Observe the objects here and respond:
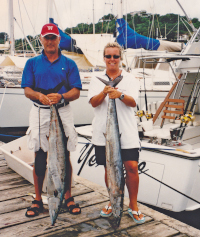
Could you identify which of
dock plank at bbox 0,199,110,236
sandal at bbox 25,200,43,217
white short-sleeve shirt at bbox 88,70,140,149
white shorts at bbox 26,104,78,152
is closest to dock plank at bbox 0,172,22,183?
dock plank at bbox 0,199,110,236

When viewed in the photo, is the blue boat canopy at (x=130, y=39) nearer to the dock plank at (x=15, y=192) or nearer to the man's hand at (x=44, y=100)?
the dock plank at (x=15, y=192)

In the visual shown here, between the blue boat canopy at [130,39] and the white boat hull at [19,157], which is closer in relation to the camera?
the white boat hull at [19,157]

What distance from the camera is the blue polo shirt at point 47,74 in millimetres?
2385

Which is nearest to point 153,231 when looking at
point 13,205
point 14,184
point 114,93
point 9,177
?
point 114,93

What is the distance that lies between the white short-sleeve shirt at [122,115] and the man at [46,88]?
0.89 feet

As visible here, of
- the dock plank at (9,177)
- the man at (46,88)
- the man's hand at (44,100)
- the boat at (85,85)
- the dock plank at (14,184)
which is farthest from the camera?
the boat at (85,85)

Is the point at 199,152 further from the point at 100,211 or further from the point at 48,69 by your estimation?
the point at 48,69

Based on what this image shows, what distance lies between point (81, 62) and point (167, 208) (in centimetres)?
964

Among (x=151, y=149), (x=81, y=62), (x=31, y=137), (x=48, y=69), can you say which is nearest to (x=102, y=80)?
(x=48, y=69)

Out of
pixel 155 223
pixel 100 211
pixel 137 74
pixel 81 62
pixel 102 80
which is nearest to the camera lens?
pixel 102 80

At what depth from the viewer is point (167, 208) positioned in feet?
11.8

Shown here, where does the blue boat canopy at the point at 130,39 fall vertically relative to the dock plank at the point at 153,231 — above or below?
above

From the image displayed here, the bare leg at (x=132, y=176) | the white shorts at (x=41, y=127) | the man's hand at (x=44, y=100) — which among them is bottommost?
the bare leg at (x=132, y=176)

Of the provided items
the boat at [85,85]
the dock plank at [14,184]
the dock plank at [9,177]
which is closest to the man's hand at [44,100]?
the dock plank at [14,184]
